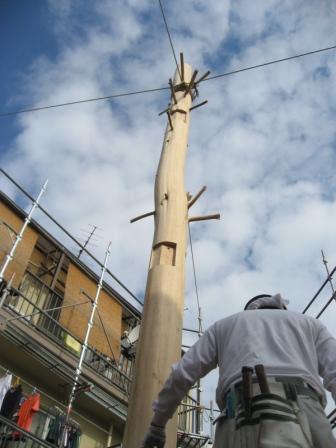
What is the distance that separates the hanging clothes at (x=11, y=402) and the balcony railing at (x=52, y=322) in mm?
1326

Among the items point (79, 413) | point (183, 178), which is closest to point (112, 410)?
point (79, 413)

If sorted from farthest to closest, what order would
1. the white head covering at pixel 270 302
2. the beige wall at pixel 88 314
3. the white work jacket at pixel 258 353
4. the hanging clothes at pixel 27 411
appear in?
1. the beige wall at pixel 88 314
2. the hanging clothes at pixel 27 411
3. the white head covering at pixel 270 302
4. the white work jacket at pixel 258 353

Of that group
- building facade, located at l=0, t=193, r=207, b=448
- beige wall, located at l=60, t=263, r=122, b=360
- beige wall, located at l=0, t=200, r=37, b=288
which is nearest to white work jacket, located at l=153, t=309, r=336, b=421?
building facade, located at l=0, t=193, r=207, b=448

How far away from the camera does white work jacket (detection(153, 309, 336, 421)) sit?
1.44m

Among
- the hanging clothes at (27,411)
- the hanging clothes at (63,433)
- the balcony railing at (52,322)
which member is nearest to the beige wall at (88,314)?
the balcony railing at (52,322)

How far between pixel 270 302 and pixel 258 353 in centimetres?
36

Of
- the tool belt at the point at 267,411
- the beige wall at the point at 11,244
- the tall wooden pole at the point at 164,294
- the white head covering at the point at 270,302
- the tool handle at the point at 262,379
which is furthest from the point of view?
the beige wall at the point at 11,244

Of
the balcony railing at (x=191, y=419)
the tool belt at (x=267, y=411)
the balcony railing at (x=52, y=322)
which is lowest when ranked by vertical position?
the tool belt at (x=267, y=411)

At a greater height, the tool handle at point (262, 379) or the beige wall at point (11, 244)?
the beige wall at point (11, 244)

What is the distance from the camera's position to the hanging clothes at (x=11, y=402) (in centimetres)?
570

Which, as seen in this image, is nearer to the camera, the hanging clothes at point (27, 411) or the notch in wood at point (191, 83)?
the notch in wood at point (191, 83)

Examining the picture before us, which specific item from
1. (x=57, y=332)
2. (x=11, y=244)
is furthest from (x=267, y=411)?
(x=57, y=332)

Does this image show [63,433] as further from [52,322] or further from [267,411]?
[267,411]

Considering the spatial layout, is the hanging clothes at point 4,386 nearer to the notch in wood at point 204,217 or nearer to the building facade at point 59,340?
the building facade at point 59,340
